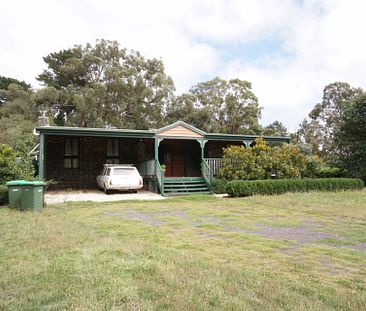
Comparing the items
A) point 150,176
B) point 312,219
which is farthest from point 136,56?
point 312,219

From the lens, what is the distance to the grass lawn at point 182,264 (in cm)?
312

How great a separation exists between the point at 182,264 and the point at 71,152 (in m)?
16.3

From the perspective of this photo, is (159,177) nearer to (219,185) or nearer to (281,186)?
(219,185)

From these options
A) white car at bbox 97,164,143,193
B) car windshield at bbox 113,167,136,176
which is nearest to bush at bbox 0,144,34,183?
white car at bbox 97,164,143,193

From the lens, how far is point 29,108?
3453 cm

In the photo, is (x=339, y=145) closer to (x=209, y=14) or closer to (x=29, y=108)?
(x=209, y=14)

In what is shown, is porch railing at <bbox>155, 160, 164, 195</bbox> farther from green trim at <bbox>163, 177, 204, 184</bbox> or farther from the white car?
the white car

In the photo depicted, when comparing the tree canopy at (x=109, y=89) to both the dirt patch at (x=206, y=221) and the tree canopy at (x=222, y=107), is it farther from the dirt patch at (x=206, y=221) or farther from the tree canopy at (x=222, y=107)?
the dirt patch at (x=206, y=221)

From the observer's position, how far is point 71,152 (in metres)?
19.2

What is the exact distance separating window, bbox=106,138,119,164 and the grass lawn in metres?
11.8

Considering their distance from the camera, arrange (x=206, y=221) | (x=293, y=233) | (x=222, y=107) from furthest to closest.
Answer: (x=222, y=107) < (x=206, y=221) < (x=293, y=233)

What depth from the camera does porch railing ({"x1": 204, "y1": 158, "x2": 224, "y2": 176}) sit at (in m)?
17.9

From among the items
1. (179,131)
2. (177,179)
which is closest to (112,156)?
(179,131)

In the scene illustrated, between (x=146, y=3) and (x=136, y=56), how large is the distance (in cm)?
2346
